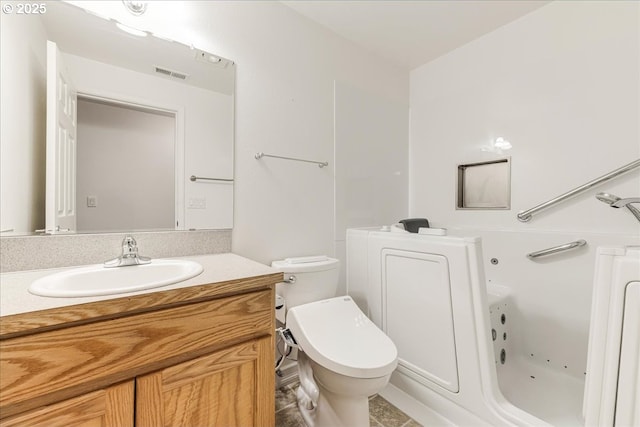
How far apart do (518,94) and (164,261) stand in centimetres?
219

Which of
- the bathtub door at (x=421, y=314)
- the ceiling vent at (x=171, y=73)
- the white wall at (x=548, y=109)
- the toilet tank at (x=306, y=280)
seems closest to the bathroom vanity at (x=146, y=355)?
the toilet tank at (x=306, y=280)

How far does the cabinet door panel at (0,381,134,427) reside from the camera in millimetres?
613

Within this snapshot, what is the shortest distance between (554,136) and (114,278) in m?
2.28

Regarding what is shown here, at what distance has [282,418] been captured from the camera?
4.50 ft

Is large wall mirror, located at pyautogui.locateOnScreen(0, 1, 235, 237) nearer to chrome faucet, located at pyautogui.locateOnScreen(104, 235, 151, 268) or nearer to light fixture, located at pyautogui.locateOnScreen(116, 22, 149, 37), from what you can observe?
light fixture, located at pyautogui.locateOnScreen(116, 22, 149, 37)

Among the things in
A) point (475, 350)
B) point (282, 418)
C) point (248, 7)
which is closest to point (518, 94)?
point (475, 350)

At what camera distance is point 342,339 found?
3.97 ft

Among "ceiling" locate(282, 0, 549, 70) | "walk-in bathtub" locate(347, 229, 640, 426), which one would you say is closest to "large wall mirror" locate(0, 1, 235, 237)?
"ceiling" locate(282, 0, 549, 70)

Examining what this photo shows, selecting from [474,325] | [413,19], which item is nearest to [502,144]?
[413,19]

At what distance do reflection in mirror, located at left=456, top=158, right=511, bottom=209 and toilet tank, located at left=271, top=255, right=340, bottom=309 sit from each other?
46.4 inches

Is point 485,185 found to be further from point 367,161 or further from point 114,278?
point 114,278

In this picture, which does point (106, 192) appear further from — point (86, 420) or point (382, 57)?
point (382, 57)

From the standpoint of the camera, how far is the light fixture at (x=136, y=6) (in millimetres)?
1168

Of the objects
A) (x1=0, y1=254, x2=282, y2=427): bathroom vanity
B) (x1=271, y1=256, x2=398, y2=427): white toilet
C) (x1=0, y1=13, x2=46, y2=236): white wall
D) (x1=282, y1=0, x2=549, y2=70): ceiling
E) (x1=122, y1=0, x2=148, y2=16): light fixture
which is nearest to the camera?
(x1=0, y1=254, x2=282, y2=427): bathroom vanity
